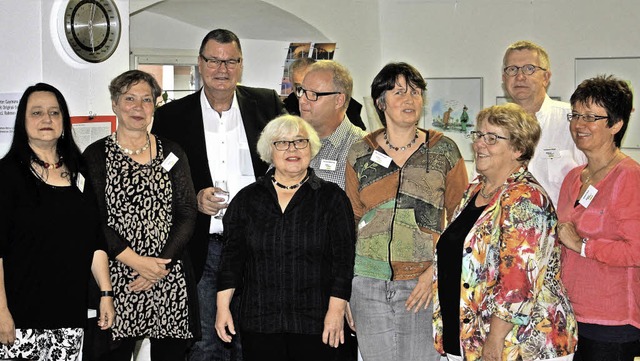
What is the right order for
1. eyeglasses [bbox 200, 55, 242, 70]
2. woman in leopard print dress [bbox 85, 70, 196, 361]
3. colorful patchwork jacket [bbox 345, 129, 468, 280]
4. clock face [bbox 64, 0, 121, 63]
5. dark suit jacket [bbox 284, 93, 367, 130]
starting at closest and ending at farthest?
colorful patchwork jacket [bbox 345, 129, 468, 280] < woman in leopard print dress [bbox 85, 70, 196, 361] < eyeglasses [bbox 200, 55, 242, 70] < clock face [bbox 64, 0, 121, 63] < dark suit jacket [bbox 284, 93, 367, 130]

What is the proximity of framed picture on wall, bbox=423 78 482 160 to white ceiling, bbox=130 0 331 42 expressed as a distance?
1.40 m

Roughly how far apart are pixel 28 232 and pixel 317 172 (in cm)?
131

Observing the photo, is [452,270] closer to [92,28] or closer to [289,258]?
[289,258]

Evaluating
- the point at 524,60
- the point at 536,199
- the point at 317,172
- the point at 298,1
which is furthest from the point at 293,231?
the point at 298,1

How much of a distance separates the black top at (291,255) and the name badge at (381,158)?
21cm

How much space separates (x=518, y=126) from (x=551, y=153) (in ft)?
3.11

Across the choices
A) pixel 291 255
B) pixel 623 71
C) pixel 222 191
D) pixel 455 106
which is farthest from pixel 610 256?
pixel 455 106

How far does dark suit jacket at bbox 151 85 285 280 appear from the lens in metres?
3.51

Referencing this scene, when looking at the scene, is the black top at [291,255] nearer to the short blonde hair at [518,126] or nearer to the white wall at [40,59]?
the short blonde hair at [518,126]

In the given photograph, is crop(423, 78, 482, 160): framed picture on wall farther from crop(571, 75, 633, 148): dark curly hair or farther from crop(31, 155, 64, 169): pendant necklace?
crop(31, 155, 64, 169): pendant necklace

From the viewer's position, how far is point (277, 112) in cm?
389

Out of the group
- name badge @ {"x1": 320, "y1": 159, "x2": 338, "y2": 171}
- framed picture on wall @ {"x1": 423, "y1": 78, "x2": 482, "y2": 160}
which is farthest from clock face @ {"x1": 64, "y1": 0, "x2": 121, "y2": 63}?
framed picture on wall @ {"x1": 423, "y1": 78, "x2": 482, "y2": 160}

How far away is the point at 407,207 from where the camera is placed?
9.98 feet

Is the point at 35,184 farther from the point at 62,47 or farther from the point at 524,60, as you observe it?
the point at 524,60
